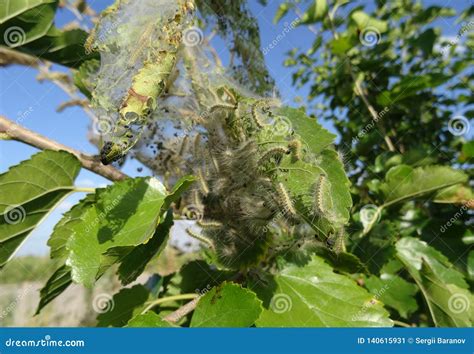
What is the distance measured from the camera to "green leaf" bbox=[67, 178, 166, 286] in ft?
3.33

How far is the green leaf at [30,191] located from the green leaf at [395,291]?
3.73 ft

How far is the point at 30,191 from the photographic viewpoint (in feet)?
4.24

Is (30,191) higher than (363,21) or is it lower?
lower

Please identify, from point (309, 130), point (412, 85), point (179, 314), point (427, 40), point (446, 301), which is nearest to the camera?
point (309, 130)

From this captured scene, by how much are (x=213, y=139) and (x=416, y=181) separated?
87 centimetres

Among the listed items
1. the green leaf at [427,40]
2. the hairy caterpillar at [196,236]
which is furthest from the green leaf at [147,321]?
the green leaf at [427,40]

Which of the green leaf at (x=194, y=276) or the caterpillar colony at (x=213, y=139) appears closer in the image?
the caterpillar colony at (x=213, y=139)

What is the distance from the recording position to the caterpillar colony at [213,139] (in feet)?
2.71

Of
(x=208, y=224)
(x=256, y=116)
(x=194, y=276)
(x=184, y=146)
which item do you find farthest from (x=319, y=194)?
(x=194, y=276)

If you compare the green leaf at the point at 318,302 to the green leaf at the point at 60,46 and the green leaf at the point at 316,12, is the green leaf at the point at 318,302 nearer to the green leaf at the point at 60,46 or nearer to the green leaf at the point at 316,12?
the green leaf at the point at 60,46

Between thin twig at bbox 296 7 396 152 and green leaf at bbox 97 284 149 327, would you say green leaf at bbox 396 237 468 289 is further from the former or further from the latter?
green leaf at bbox 97 284 149 327

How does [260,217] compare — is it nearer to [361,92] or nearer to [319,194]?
[319,194]

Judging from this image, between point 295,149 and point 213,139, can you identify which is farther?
point 213,139

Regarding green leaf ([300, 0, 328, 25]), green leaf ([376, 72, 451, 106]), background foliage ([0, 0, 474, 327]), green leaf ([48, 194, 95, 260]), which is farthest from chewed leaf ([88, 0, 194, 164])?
green leaf ([300, 0, 328, 25])
